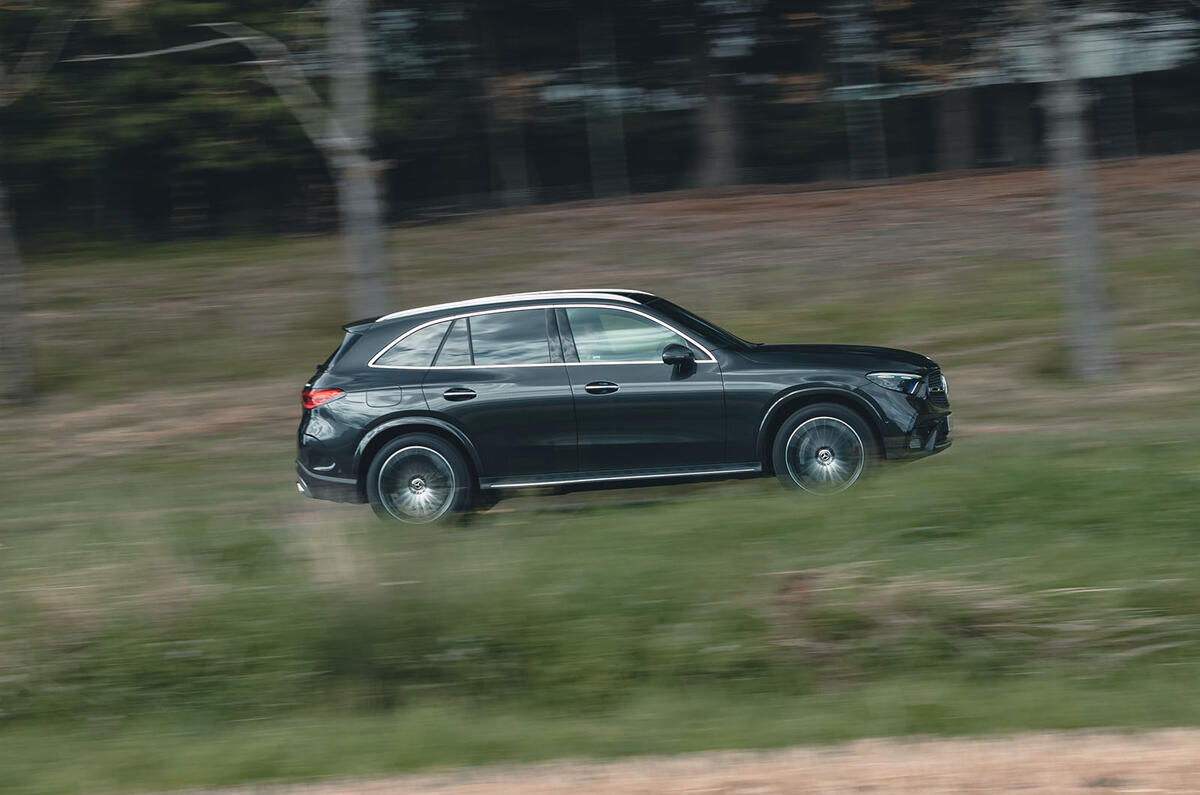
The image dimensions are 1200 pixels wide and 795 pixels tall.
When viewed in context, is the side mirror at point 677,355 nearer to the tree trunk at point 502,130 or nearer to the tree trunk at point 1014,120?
the tree trunk at point 502,130

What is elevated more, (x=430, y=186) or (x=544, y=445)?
(x=430, y=186)

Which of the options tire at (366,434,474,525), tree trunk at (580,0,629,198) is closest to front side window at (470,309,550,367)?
tire at (366,434,474,525)

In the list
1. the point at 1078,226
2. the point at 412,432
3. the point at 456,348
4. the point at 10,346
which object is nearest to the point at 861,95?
the point at 1078,226

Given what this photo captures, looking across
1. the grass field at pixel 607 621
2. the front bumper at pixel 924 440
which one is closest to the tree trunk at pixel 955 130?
the grass field at pixel 607 621

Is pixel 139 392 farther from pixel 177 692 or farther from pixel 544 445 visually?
pixel 177 692

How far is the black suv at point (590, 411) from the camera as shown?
9.50 m

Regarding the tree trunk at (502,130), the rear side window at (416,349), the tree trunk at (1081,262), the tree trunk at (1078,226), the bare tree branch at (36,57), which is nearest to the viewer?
the rear side window at (416,349)

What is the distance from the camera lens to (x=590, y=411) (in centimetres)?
955

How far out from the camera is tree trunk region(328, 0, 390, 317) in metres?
13.2

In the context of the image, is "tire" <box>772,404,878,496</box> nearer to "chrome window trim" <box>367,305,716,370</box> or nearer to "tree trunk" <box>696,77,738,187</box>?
"chrome window trim" <box>367,305,716,370</box>

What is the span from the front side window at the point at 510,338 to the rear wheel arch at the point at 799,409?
1.62m

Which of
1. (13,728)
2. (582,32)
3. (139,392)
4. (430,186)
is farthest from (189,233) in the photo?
(13,728)

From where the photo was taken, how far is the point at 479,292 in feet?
70.0

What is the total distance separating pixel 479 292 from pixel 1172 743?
55.6 ft
